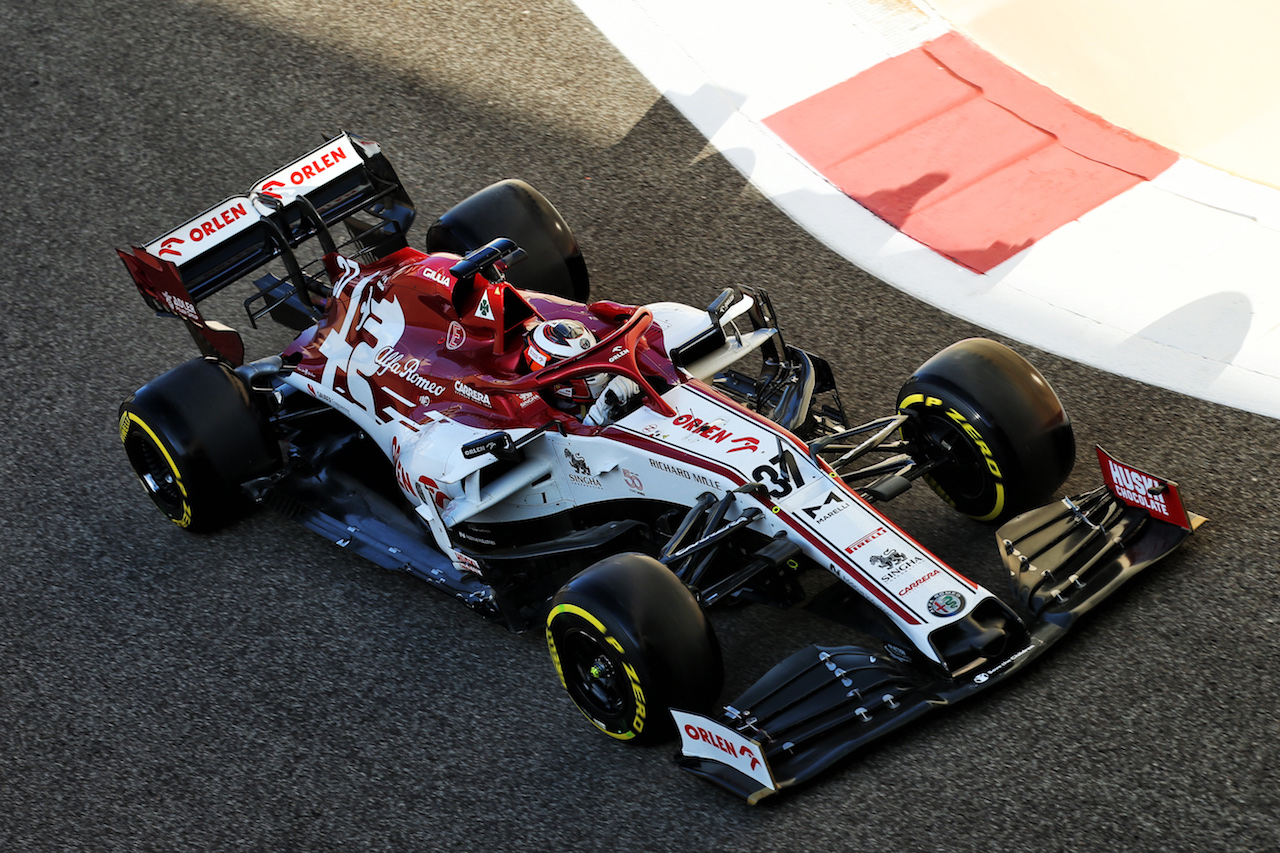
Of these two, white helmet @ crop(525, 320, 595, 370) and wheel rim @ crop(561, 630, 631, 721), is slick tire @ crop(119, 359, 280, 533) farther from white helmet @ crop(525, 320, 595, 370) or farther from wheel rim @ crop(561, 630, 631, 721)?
wheel rim @ crop(561, 630, 631, 721)

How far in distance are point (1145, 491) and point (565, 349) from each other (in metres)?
2.55

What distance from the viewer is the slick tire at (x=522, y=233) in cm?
715

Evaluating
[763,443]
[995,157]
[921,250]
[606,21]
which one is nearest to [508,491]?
[763,443]

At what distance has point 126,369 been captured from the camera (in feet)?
25.5

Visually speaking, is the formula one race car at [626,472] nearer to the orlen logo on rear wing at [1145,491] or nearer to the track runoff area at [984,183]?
the orlen logo on rear wing at [1145,491]

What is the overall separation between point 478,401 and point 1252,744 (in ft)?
11.3

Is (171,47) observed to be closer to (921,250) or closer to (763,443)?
(921,250)

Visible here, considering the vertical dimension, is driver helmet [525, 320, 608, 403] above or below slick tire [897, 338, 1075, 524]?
above

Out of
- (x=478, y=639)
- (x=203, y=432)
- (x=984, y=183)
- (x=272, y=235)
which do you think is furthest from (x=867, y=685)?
(x=984, y=183)

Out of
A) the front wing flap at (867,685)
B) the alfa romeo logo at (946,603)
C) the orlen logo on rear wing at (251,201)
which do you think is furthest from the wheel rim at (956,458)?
the orlen logo on rear wing at (251,201)

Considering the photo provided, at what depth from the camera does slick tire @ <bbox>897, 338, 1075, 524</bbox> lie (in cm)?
543

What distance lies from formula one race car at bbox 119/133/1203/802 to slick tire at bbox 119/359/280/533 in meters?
0.01

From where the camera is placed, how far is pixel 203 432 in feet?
20.0

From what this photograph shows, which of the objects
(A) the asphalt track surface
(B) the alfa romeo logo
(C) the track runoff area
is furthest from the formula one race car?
(C) the track runoff area
